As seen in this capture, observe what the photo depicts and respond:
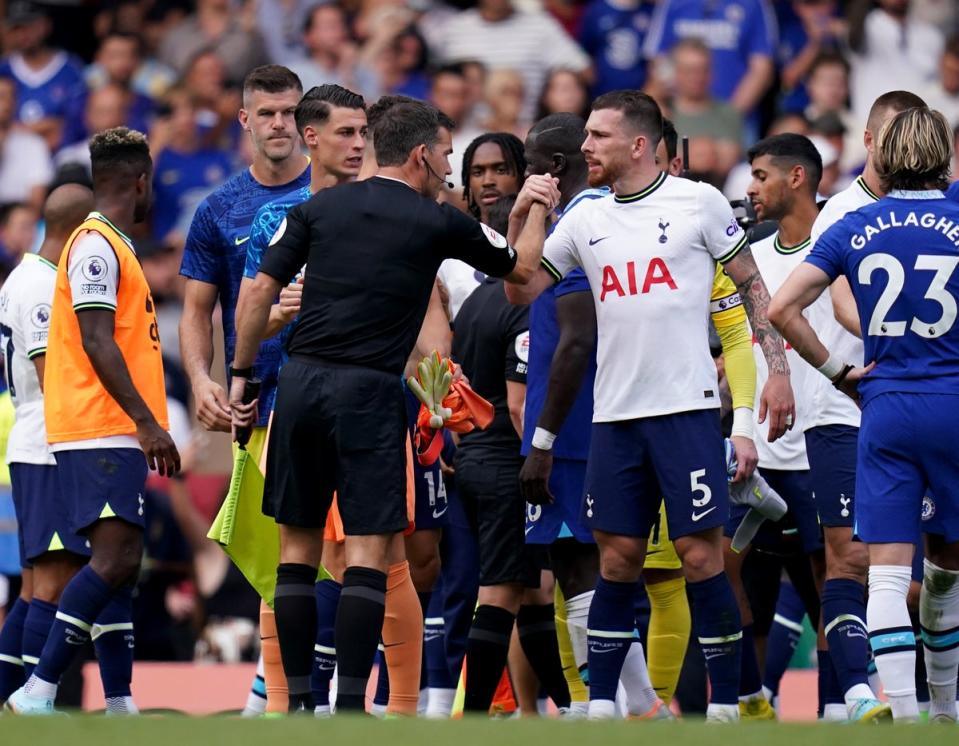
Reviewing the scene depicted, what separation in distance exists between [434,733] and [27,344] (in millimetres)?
3980

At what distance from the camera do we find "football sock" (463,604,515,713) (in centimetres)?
801

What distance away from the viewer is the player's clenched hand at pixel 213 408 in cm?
779

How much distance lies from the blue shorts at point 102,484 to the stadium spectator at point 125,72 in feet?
28.5

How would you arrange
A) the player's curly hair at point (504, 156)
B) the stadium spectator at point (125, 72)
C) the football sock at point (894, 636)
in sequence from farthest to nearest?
the stadium spectator at point (125, 72)
the player's curly hair at point (504, 156)
the football sock at point (894, 636)

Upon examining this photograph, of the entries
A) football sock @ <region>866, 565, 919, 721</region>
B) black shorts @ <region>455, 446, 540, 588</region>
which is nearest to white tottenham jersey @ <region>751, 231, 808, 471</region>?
black shorts @ <region>455, 446, 540, 588</region>

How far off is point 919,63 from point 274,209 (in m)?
8.26

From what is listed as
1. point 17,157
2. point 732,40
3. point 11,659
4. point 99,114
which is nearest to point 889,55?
point 732,40

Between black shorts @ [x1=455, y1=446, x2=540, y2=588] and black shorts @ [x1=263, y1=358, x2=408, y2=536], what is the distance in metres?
1.36

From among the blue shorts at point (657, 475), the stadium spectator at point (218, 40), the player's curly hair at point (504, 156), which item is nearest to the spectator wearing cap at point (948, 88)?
the stadium spectator at point (218, 40)

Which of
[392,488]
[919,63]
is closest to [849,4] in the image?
[919,63]

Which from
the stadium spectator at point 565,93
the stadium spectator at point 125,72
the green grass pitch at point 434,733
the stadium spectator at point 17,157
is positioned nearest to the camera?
the green grass pitch at point 434,733

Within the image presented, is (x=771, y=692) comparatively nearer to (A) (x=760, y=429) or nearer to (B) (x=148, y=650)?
(A) (x=760, y=429)

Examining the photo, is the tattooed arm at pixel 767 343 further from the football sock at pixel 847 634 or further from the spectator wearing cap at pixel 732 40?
the spectator wearing cap at pixel 732 40

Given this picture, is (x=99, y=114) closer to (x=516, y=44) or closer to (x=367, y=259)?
(x=516, y=44)
